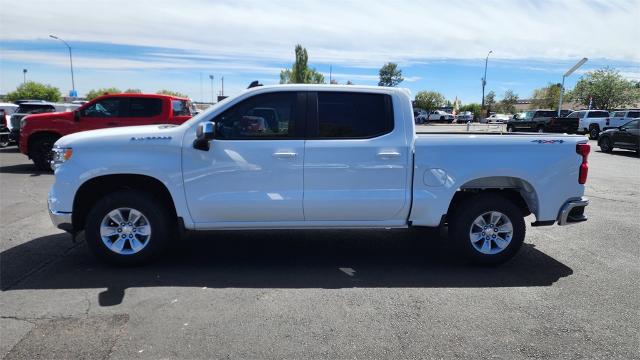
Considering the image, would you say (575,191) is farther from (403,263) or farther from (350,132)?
(350,132)

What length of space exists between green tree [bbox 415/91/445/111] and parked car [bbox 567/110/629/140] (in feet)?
165

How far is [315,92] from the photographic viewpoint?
501 cm


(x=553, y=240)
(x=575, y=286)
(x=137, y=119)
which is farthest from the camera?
(x=137, y=119)

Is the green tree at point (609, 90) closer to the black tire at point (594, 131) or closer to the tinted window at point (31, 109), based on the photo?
→ the black tire at point (594, 131)

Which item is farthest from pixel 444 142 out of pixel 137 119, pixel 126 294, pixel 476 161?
pixel 137 119

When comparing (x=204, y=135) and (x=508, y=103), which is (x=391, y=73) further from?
(x=204, y=135)

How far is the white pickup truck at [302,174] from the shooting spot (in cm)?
481

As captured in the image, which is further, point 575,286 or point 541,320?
point 575,286

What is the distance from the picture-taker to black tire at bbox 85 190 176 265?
485 centimetres

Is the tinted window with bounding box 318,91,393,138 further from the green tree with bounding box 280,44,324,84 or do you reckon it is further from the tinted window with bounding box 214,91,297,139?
the green tree with bounding box 280,44,324,84

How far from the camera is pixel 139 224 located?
4.95m

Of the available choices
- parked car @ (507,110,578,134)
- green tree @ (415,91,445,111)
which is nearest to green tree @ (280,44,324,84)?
parked car @ (507,110,578,134)

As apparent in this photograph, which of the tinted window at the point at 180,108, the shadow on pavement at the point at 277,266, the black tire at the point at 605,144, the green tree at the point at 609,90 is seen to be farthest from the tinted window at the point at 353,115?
the green tree at the point at 609,90

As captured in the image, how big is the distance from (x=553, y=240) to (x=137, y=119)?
9.44 meters
